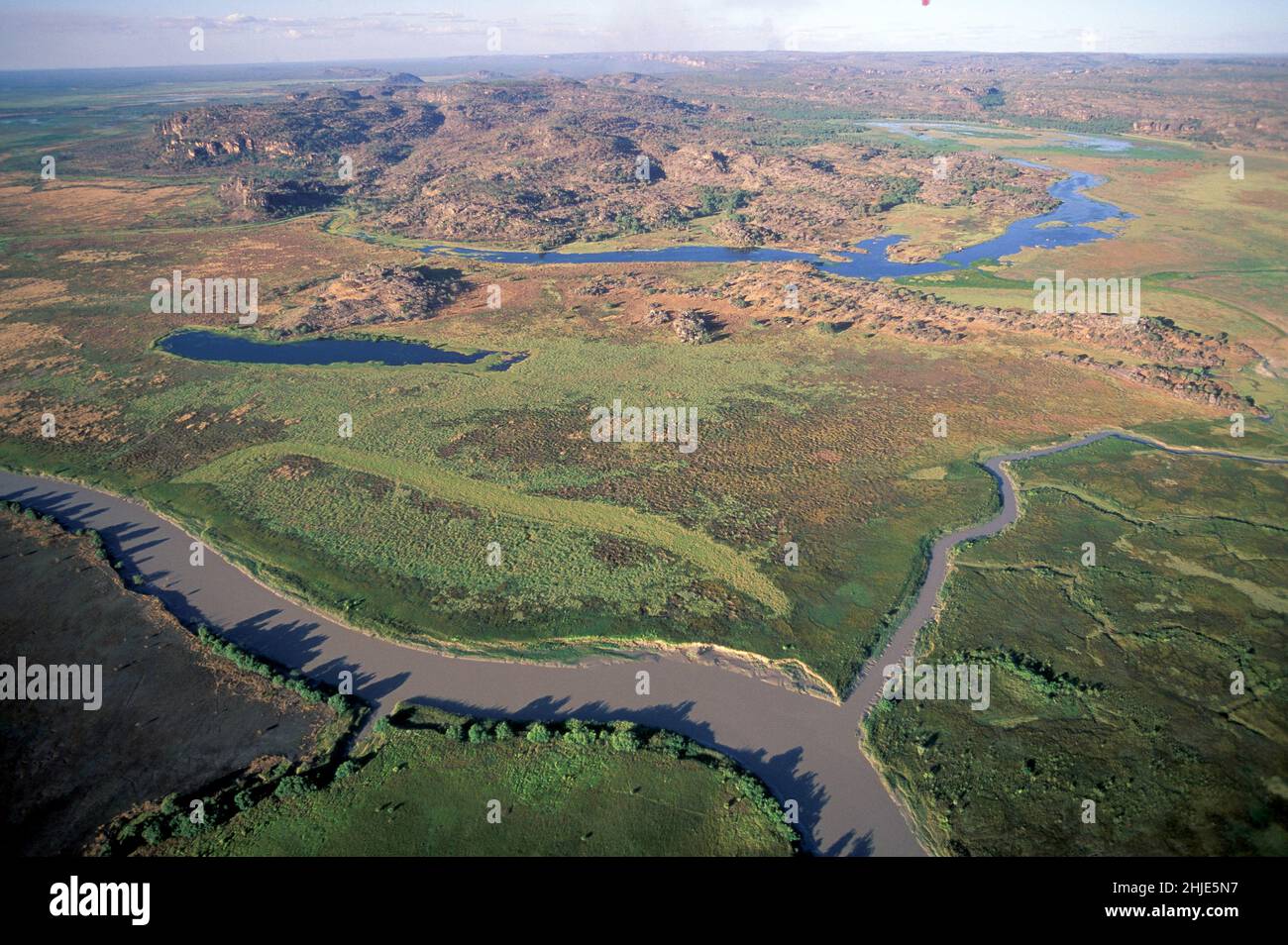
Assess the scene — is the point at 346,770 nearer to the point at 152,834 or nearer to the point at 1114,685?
the point at 152,834

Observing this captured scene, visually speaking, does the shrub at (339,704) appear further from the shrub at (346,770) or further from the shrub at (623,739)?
the shrub at (623,739)

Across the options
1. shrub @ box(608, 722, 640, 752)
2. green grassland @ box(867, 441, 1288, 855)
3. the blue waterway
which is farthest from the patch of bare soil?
the blue waterway

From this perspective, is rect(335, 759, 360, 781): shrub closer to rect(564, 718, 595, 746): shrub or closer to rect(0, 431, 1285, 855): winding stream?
rect(0, 431, 1285, 855): winding stream

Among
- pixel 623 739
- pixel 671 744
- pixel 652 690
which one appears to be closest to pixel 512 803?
pixel 623 739

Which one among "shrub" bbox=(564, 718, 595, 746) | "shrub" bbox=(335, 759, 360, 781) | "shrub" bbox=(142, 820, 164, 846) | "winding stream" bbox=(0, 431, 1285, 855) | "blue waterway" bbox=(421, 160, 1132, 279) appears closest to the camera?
"shrub" bbox=(142, 820, 164, 846)
